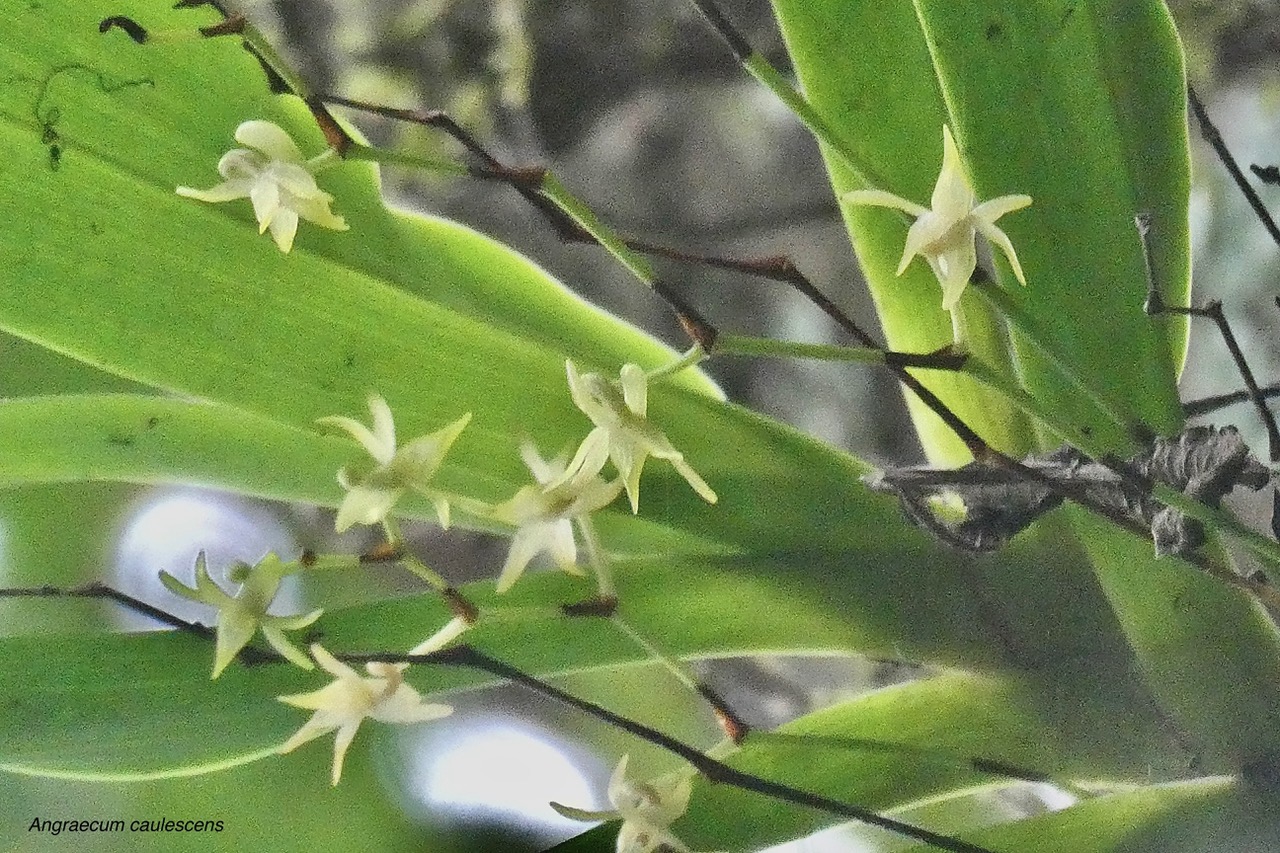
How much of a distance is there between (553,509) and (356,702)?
119mm

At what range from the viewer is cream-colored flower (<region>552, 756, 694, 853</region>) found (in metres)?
0.41

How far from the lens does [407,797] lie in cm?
50

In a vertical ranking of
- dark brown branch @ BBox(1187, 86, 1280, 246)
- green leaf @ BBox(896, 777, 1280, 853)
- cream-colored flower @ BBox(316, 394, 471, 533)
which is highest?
dark brown branch @ BBox(1187, 86, 1280, 246)

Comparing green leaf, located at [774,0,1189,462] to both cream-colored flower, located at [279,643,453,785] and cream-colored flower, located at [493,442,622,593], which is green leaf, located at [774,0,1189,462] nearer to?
cream-colored flower, located at [493,442,622,593]

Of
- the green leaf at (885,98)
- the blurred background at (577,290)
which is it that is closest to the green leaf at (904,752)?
the blurred background at (577,290)

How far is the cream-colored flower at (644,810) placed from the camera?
41cm

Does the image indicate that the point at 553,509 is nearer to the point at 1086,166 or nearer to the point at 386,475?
the point at 386,475

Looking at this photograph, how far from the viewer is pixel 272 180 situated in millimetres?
367

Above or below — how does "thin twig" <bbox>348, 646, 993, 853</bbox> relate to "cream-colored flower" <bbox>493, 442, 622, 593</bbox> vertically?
below

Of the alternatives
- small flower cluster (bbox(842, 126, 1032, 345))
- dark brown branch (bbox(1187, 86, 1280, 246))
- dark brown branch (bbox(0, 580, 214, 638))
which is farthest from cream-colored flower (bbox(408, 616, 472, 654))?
dark brown branch (bbox(1187, 86, 1280, 246))

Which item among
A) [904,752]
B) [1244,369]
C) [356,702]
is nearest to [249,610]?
[356,702]

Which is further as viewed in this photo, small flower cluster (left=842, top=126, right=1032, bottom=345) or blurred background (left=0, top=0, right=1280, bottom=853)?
blurred background (left=0, top=0, right=1280, bottom=853)

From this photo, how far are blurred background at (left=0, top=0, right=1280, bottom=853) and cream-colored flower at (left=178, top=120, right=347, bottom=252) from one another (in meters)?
0.10

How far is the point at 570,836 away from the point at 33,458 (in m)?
0.33
